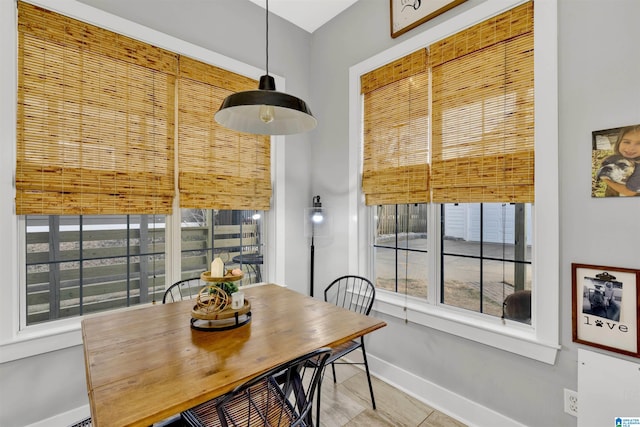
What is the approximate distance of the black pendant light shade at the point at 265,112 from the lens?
130 centimetres

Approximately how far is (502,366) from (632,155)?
1312mm

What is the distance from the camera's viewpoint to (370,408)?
6.77ft

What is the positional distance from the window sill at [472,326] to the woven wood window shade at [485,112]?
784 mm

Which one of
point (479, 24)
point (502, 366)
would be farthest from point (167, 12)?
point (502, 366)

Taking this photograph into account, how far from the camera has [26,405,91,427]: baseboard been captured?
176cm

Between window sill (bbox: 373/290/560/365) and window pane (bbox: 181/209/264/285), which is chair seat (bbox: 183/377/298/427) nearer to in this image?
window sill (bbox: 373/290/560/365)

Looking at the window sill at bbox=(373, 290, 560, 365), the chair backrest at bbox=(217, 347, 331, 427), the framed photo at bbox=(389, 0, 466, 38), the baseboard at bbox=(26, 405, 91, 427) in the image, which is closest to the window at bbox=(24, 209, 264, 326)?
the baseboard at bbox=(26, 405, 91, 427)

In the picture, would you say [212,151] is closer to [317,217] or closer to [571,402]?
[317,217]

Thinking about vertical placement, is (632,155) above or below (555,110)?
below

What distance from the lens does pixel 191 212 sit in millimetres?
2465

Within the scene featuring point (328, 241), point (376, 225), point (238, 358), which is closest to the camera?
point (238, 358)

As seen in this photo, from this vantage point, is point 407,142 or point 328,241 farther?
point 328,241

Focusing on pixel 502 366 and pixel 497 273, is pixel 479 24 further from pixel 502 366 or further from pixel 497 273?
pixel 502 366

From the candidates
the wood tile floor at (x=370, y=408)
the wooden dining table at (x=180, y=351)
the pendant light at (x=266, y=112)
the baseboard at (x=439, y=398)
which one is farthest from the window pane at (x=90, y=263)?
the baseboard at (x=439, y=398)
